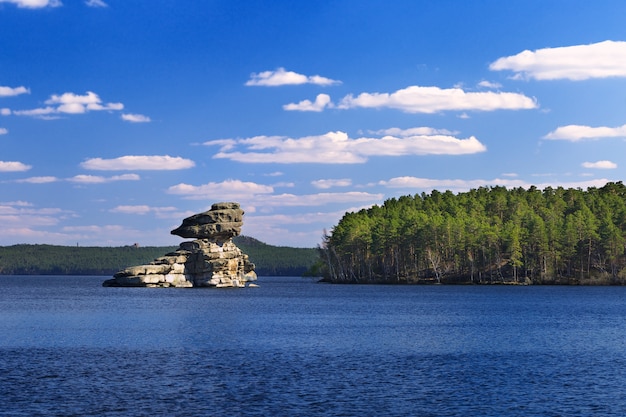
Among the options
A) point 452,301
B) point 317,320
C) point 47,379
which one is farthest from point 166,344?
point 452,301

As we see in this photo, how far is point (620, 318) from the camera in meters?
90.6

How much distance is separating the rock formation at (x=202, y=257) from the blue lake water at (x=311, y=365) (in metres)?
73.9

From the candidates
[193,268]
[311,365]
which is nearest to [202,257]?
[193,268]

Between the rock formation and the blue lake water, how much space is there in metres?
73.9

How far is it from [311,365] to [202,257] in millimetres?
119166

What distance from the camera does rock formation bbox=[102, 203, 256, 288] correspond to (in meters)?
165

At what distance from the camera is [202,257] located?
165625 millimetres

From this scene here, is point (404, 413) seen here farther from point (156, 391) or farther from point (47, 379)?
point (47, 379)

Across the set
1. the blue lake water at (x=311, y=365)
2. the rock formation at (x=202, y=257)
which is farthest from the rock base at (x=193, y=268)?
the blue lake water at (x=311, y=365)

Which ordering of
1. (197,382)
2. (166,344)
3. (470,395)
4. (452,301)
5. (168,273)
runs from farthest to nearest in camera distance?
(168,273) < (452,301) < (166,344) < (197,382) < (470,395)

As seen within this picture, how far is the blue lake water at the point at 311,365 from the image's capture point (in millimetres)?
36375

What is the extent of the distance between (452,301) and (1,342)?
80.4m

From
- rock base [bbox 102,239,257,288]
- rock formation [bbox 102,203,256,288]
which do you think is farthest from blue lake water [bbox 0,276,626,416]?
rock base [bbox 102,239,257,288]

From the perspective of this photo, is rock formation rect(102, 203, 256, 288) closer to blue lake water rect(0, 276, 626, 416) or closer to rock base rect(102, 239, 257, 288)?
rock base rect(102, 239, 257, 288)
